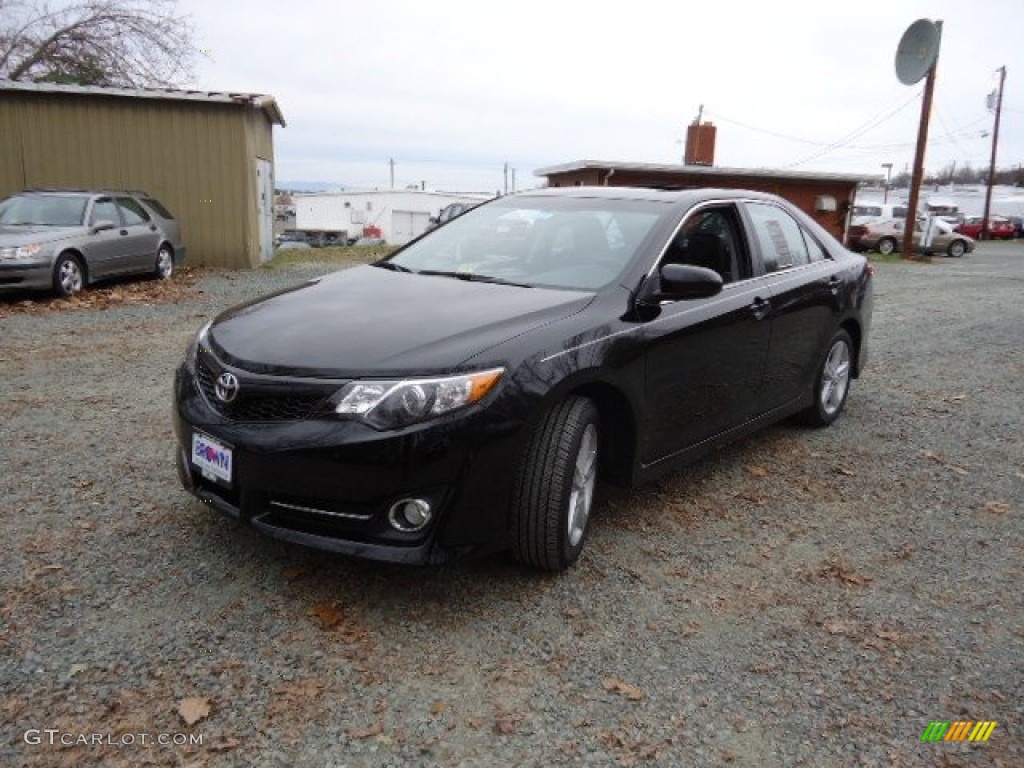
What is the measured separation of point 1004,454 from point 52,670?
5337 millimetres

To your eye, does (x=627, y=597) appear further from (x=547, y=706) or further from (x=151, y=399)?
(x=151, y=399)

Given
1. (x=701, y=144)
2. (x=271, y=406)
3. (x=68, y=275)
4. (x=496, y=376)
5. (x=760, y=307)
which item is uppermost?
(x=701, y=144)

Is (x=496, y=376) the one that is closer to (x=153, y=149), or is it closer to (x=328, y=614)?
(x=328, y=614)

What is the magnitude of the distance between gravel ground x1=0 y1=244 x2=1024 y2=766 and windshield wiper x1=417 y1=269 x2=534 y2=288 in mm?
1218

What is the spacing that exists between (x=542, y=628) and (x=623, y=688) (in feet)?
1.38

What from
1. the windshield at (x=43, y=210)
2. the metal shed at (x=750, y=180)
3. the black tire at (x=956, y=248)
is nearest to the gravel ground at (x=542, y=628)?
the windshield at (x=43, y=210)

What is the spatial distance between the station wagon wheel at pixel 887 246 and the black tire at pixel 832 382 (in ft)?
86.8

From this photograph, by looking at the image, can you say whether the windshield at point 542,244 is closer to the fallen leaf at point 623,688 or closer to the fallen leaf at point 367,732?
the fallen leaf at point 623,688

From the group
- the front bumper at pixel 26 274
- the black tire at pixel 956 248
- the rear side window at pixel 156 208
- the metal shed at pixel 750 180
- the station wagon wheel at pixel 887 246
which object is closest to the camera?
the front bumper at pixel 26 274

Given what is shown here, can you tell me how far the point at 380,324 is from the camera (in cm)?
323

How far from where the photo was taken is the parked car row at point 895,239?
29.3 meters

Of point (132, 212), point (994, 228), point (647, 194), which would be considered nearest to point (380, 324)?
point (647, 194)

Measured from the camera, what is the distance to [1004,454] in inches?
209

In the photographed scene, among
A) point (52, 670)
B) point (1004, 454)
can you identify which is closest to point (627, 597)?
point (52, 670)
